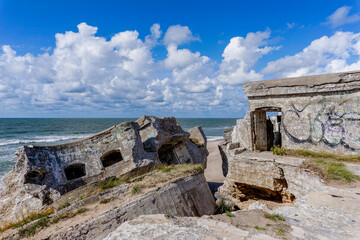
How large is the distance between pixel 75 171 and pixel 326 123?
34.7 feet

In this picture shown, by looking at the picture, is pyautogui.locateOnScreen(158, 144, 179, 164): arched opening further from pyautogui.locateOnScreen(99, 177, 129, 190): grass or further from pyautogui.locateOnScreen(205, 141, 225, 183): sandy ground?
pyautogui.locateOnScreen(99, 177, 129, 190): grass

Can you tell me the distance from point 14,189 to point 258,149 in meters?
10.0

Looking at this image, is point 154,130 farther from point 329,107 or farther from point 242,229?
point 242,229

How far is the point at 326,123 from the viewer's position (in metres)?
8.66

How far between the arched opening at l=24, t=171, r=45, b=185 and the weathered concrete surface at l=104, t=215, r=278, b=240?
20.7 ft

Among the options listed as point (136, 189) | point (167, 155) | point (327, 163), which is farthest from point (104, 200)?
point (167, 155)

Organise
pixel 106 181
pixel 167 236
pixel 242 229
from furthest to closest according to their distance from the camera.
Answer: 1. pixel 106 181
2. pixel 242 229
3. pixel 167 236

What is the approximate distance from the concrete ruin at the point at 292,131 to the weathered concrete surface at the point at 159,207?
2.10 meters

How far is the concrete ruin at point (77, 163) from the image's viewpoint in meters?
7.40

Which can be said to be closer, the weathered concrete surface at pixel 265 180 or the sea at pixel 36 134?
the weathered concrete surface at pixel 265 180

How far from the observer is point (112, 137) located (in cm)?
1015

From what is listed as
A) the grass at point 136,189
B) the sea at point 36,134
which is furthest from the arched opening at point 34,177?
the sea at point 36,134

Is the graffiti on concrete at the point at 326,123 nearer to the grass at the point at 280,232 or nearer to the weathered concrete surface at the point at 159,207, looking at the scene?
the weathered concrete surface at the point at 159,207

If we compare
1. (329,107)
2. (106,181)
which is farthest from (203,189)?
(329,107)
